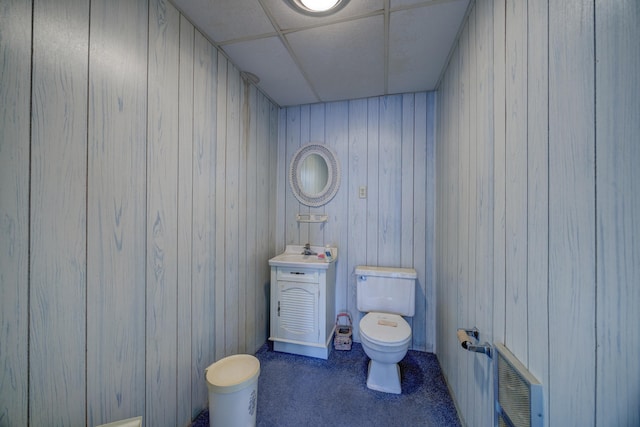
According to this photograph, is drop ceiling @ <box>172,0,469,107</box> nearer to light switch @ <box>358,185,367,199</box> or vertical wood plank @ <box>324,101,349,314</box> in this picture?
vertical wood plank @ <box>324,101,349,314</box>

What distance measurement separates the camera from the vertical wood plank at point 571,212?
0.55m

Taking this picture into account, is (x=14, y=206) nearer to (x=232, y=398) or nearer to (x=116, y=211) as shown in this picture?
(x=116, y=211)

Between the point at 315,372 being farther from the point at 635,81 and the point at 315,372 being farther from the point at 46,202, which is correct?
the point at 635,81

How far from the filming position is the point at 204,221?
1550 mm

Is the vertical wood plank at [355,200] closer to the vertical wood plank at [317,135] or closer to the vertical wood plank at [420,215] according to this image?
the vertical wood plank at [317,135]

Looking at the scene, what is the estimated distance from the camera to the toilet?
5.25 ft

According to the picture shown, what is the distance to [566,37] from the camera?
618mm

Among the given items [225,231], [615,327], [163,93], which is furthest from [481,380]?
[163,93]

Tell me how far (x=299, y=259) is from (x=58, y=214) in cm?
171

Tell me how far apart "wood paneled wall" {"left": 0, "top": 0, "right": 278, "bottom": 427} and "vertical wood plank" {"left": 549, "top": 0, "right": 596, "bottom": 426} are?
1.60m

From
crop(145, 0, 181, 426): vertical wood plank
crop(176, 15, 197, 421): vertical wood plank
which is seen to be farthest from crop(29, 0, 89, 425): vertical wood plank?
crop(176, 15, 197, 421): vertical wood plank

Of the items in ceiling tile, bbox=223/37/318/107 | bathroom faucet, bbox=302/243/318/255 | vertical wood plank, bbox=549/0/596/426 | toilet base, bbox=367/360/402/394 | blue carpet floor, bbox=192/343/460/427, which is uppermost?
ceiling tile, bbox=223/37/318/107

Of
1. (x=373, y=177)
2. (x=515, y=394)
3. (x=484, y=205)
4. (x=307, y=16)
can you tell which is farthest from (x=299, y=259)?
(x=307, y=16)

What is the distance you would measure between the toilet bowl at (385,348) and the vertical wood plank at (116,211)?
134 centimetres
